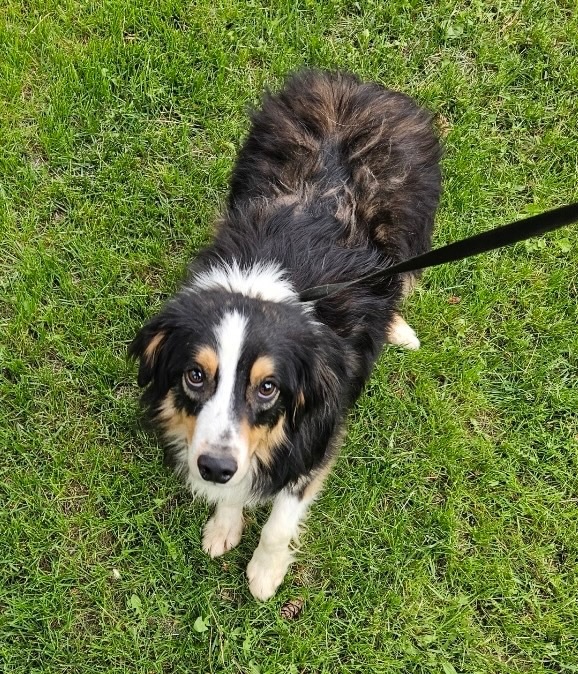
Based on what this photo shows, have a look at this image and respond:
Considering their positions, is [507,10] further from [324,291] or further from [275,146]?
[324,291]

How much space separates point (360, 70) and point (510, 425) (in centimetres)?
248

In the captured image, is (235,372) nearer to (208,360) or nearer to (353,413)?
(208,360)

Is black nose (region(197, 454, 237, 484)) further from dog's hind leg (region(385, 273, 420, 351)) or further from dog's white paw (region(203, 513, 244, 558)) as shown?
dog's hind leg (region(385, 273, 420, 351))

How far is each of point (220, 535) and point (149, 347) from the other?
1.27 m

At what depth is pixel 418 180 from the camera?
332cm

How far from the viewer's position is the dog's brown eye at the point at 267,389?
7.91 ft

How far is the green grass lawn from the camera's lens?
3389 mm

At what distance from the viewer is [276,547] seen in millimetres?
3229

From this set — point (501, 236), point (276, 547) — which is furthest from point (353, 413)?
point (501, 236)

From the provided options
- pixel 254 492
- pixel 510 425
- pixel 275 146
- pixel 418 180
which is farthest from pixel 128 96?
pixel 510 425

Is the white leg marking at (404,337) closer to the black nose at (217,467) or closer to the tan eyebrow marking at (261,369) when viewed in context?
the tan eyebrow marking at (261,369)

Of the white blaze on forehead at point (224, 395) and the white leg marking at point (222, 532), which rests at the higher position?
the white blaze on forehead at point (224, 395)

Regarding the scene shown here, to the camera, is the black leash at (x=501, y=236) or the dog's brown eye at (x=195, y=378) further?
the dog's brown eye at (x=195, y=378)

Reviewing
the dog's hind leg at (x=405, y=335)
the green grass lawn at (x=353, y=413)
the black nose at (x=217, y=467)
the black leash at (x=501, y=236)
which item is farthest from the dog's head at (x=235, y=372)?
the dog's hind leg at (x=405, y=335)
